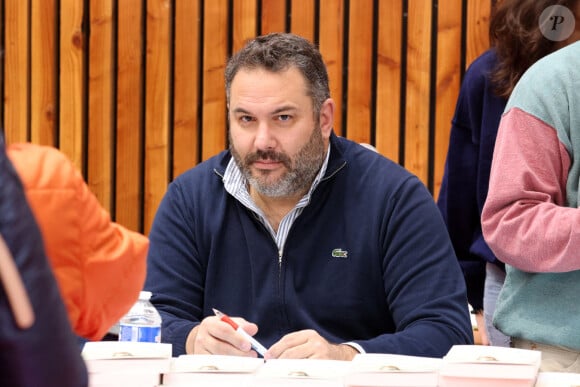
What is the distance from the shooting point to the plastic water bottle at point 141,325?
238 cm

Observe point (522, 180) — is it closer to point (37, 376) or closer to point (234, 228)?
point (234, 228)

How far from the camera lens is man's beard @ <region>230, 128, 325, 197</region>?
2770mm

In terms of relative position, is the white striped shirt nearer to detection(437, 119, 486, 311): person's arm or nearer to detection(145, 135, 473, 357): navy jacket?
detection(145, 135, 473, 357): navy jacket

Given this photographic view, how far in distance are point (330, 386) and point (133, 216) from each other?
3.59m

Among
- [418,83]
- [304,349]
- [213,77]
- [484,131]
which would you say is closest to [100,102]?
[213,77]

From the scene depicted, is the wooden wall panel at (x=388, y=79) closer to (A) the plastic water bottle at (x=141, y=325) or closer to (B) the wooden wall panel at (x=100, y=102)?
(B) the wooden wall panel at (x=100, y=102)

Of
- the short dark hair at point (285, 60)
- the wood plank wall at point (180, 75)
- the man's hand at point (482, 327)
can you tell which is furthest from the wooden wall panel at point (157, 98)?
the short dark hair at point (285, 60)

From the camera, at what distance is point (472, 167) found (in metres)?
3.51

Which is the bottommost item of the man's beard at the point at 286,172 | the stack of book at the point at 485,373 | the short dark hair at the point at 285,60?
the stack of book at the point at 485,373

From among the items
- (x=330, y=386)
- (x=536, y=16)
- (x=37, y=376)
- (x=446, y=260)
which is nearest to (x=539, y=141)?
(x=446, y=260)

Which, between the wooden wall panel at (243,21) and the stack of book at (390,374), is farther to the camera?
the wooden wall panel at (243,21)

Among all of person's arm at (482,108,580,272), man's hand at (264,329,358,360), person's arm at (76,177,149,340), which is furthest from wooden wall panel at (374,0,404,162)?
person's arm at (76,177,149,340)

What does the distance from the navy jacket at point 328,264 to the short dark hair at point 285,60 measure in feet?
0.70

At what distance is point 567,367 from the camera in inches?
91.4
